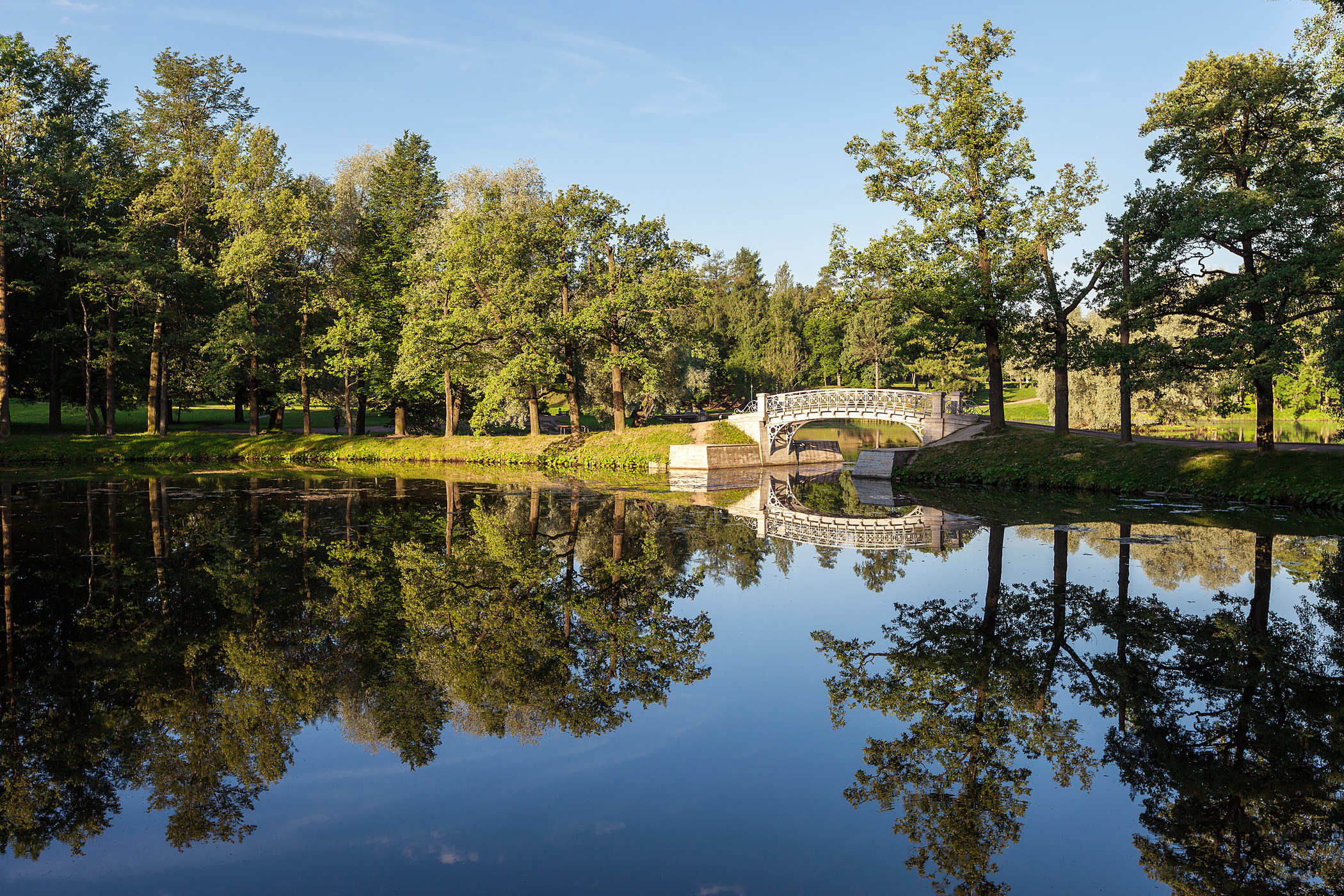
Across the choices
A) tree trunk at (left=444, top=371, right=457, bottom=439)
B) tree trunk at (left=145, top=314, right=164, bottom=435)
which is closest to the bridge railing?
tree trunk at (left=444, top=371, right=457, bottom=439)

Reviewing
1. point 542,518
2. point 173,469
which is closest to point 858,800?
point 542,518

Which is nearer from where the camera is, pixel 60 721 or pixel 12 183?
pixel 60 721

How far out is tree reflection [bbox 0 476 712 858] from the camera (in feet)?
21.5

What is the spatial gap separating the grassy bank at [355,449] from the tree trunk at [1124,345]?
682 inches

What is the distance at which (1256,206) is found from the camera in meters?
21.8

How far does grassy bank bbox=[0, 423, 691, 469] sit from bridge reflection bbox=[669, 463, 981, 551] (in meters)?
6.16

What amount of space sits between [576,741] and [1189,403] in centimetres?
4344

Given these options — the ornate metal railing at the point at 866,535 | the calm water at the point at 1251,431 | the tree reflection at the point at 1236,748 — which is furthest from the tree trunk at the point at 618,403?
the tree reflection at the point at 1236,748

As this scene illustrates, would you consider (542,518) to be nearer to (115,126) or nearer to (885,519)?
(885,519)

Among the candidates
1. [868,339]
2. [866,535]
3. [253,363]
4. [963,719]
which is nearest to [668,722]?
[963,719]

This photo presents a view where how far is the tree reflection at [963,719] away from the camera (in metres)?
5.80

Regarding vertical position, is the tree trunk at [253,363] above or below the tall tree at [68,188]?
below

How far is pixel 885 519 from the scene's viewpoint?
69.6 feet

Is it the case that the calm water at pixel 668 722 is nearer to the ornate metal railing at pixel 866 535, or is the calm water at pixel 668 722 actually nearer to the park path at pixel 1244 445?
the ornate metal railing at pixel 866 535
